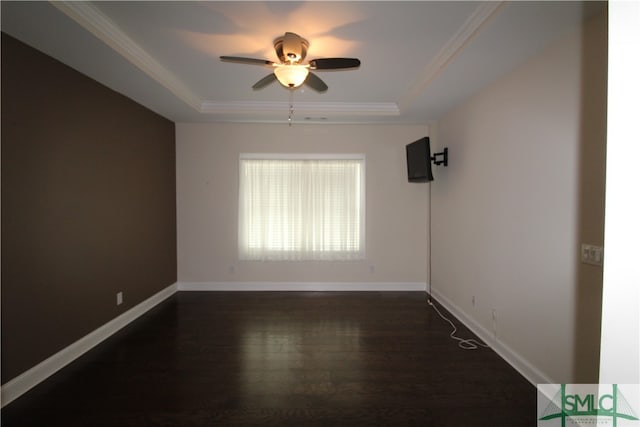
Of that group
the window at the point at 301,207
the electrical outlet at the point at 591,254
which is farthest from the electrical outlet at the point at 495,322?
the window at the point at 301,207

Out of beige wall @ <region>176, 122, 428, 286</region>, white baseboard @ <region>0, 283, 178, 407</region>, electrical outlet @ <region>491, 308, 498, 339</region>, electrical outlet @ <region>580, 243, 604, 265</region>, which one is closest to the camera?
electrical outlet @ <region>580, 243, 604, 265</region>

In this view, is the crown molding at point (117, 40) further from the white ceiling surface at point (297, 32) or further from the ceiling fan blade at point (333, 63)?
the ceiling fan blade at point (333, 63)

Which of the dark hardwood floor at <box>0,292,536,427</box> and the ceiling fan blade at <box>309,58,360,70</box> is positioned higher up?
the ceiling fan blade at <box>309,58,360,70</box>

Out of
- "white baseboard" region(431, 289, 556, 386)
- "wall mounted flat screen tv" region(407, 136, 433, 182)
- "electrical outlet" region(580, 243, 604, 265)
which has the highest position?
"wall mounted flat screen tv" region(407, 136, 433, 182)

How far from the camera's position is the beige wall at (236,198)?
168 inches

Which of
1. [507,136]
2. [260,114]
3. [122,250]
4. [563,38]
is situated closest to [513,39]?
[563,38]

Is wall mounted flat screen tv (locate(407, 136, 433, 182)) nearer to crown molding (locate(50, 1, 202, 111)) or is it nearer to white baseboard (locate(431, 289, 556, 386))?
white baseboard (locate(431, 289, 556, 386))

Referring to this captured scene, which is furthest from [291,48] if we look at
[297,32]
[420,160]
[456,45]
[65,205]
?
[65,205]

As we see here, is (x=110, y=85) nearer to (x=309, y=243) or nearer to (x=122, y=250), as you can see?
(x=122, y=250)

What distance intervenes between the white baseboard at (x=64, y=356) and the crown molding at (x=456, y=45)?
4.05 metres

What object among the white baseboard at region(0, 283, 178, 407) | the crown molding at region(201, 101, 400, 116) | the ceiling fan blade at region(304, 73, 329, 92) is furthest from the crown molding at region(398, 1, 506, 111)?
the white baseboard at region(0, 283, 178, 407)

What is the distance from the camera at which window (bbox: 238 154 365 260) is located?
4.30 meters

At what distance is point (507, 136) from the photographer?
247 cm

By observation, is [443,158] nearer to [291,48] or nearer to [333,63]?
[333,63]
